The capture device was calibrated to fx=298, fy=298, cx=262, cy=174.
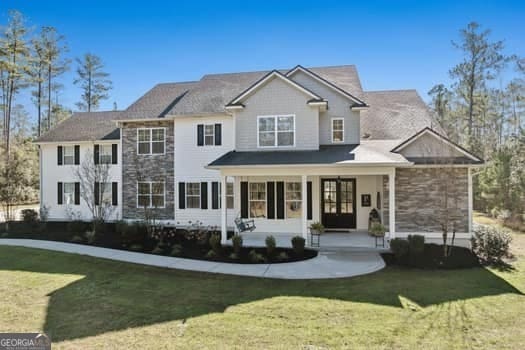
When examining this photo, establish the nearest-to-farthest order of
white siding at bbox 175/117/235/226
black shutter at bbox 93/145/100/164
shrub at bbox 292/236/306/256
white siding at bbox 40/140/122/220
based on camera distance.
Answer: shrub at bbox 292/236/306/256
white siding at bbox 175/117/235/226
black shutter at bbox 93/145/100/164
white siding at bbox 40/140/122/220

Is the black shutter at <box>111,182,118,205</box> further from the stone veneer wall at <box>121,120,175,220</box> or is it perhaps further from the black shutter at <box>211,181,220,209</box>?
the black shutter at <box>211,181,220,209</box>

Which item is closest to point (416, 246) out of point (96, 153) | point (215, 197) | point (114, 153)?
point (215, 197)

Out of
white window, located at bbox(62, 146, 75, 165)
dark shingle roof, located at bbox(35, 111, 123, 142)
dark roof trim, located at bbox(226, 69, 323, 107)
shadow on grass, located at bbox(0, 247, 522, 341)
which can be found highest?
dark roof trim, located at bbox(226, 69, 323, 107)

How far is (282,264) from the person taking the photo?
9.73 meters

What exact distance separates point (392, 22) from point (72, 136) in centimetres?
2027

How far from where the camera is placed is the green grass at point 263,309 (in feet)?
16.3

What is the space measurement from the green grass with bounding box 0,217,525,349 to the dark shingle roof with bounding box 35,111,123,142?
11754 mm

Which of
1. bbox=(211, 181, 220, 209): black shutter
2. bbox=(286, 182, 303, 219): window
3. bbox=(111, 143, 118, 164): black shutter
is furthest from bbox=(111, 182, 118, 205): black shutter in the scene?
bbox=(286, 182, 303, 219): window

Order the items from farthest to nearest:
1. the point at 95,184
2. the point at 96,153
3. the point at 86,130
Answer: the point at 86,130, the point at 96,153, the point at 95,184

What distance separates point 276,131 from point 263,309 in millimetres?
9217

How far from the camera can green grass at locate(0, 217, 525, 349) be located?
498 cm

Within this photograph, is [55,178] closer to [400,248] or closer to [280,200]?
[280,200]

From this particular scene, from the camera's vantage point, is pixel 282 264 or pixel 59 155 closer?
pixel 282 264

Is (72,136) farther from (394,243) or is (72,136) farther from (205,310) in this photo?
(394,243)
